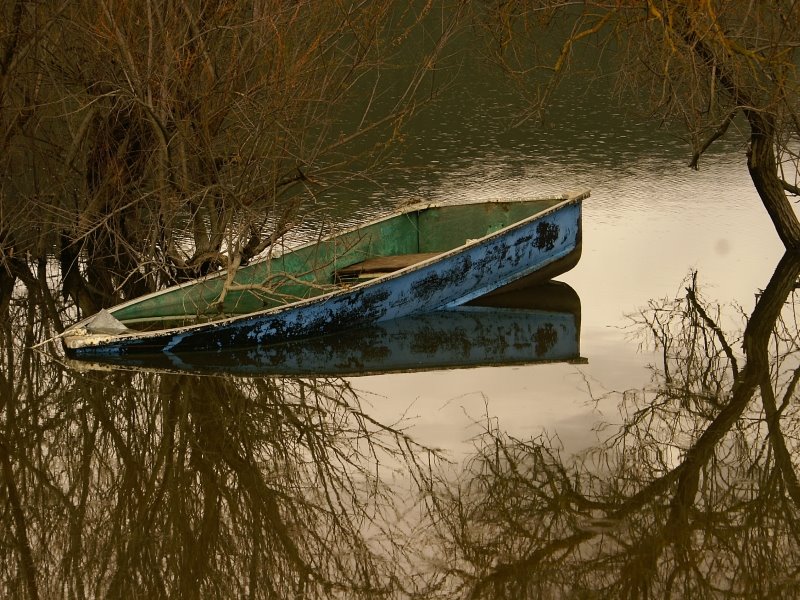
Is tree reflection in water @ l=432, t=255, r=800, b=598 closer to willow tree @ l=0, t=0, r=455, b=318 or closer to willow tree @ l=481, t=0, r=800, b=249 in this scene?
willow tree @ l=481, t=0, r=800, b=249

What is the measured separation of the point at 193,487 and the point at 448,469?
142cm

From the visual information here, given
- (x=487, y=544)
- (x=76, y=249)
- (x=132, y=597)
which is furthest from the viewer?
(x=76, y=249)

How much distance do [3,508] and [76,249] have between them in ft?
17.3

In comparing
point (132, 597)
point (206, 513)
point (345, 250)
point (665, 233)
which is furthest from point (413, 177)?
point (132, 597)

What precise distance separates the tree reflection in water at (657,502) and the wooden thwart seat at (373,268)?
8.80ft

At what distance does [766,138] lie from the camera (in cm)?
1045

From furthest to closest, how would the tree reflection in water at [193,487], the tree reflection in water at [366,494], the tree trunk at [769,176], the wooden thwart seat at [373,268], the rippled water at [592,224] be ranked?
1. the tree trunk at [769,176]
2. the wooden thwart seat at [373,268]
3. the rippled water at [592,224]
4. the tree reflection in water at [193,487]
5. the tree reflection in water at [366,494]

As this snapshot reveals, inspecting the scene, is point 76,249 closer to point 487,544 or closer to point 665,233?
point 665,233

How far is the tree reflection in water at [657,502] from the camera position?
5.51m

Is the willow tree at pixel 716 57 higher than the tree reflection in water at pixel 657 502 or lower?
higher

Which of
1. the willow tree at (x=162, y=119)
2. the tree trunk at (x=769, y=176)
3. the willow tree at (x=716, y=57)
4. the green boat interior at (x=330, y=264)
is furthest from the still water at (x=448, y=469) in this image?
the willow tree at (x=162, y=119)

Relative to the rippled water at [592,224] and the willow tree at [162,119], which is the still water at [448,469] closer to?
the rippled water at [592,224]

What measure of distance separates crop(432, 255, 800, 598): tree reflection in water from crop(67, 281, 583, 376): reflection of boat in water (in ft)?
3.76

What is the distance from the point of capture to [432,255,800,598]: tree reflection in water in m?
5.51
